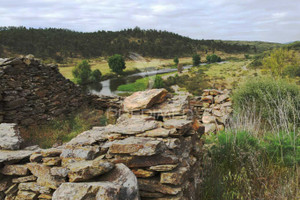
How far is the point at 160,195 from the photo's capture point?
269 cm

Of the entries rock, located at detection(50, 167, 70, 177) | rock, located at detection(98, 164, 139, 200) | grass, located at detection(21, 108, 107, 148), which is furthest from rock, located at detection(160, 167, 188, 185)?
grass, located at detection(21, 108, 107, 148)

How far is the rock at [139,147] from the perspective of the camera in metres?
2.72

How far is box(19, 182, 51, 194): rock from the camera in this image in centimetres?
289

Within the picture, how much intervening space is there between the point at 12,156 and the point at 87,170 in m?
1.83

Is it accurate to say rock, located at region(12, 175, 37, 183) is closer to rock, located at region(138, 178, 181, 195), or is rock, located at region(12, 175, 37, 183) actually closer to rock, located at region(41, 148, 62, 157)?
rock, located at region(41, 148, 62, 157)

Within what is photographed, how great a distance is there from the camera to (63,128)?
9.22 metres

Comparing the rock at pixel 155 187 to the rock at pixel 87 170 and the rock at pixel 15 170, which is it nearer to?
the rock at pixel 87 170

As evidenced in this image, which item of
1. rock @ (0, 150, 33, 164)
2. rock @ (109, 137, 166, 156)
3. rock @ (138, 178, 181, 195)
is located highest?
rock @ (109, 137, 166, 156)

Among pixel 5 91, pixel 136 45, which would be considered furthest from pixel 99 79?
pixel 5 91

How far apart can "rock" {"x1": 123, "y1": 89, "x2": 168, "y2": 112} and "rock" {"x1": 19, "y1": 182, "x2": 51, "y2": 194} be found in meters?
2.62

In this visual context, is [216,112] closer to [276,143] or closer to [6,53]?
[276,143]

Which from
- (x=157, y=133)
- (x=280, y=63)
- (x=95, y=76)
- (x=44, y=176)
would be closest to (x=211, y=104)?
(x=157, y=133)

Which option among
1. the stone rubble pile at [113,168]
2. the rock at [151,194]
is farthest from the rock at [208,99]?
the rock at [151,194]

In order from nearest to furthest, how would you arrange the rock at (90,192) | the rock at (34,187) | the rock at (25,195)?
the rock at (90,192) → the rock at (34,187) → the rock at (25,195)
